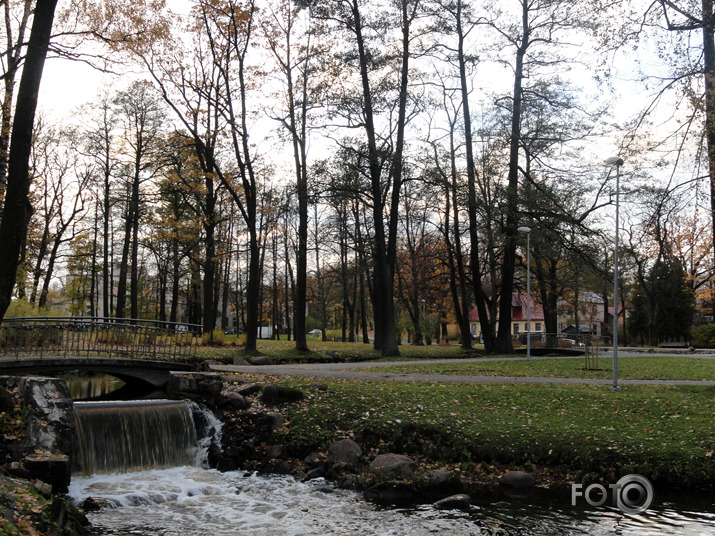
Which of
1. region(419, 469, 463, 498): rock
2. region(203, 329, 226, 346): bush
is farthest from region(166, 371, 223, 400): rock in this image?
region(203, 329, 226, 346): bush

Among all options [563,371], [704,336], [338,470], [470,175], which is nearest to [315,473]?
[338,470]

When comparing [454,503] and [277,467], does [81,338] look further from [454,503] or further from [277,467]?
[454,503]

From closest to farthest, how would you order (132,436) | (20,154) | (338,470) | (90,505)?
(90,505), (20,154), (338,470), (132,436)

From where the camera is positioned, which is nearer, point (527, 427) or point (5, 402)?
point (5, 402)

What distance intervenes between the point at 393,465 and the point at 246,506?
2.61m

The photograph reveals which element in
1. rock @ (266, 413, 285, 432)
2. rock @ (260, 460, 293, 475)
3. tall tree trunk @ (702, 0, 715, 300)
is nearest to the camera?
rock @ (260, 460, 293, 475)

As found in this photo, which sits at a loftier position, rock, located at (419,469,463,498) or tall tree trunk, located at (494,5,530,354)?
tall tree trunk, located at (494,5,530,354)

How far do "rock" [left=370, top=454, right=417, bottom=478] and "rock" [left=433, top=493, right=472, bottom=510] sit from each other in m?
1.13

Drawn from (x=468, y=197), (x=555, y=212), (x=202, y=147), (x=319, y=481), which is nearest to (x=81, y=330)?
(x=319, y=481)

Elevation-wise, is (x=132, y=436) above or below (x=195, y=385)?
below

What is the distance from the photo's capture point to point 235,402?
12625mm

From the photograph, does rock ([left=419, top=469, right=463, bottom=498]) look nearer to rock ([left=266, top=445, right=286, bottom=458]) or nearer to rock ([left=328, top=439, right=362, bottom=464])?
rock ([left=328, top=439, right=362, bottom=464])

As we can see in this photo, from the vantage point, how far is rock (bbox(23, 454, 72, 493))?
8.26m

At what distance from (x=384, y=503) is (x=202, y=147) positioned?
54.6 feet
